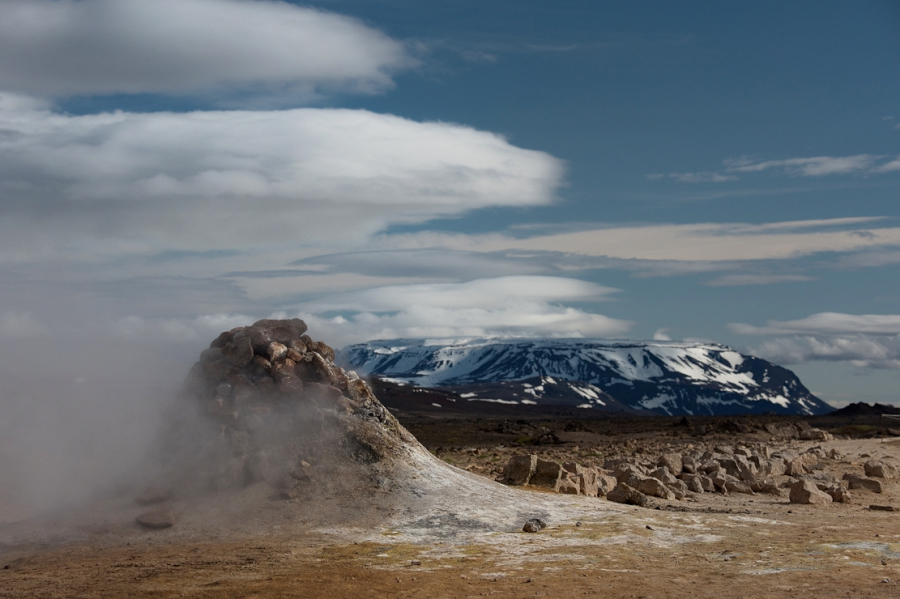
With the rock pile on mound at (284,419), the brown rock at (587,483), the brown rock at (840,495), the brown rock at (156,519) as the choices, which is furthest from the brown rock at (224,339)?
the brown rock at (840,495)

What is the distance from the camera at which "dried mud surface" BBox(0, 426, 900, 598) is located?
10672 mm

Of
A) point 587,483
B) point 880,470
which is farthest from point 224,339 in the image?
point 880,470

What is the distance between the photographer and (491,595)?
10.4 meters

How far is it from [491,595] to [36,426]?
446 inches

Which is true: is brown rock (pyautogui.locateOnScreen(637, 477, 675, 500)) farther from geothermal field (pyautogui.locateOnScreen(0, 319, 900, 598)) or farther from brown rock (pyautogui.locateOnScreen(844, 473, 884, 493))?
brown rock (pyautogui.locateOnScreen(844, 473, 884, 493))

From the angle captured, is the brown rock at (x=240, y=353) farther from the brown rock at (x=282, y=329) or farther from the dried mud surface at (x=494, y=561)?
the dried mud surface at (x=494, y=561)

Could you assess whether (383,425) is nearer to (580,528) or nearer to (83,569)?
(580,528)

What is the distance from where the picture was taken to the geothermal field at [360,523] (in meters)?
11.1

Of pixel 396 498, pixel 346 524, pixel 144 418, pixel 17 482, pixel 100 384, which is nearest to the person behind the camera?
pixel 346 524

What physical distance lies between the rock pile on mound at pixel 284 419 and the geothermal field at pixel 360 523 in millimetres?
31

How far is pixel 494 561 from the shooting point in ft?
39.7

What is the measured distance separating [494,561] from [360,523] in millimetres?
2715

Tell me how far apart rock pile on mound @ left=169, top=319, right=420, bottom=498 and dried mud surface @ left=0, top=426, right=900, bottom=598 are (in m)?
1.59

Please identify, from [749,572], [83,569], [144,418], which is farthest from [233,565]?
[749,572]
